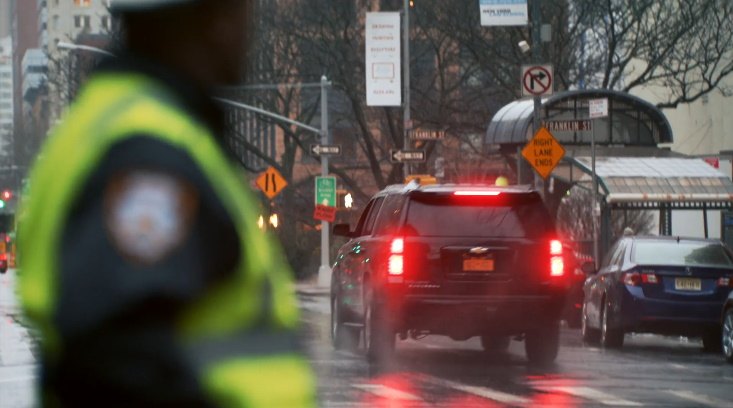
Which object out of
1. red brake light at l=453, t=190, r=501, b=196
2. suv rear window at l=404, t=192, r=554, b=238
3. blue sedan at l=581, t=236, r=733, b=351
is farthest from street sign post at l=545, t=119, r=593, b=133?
red brake light at l=453, t=190, r=501, b=196

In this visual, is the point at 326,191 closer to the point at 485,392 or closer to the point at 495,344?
the point at 495,344

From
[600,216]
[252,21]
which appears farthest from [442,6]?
[252,21]

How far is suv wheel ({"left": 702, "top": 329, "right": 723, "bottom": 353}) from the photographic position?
68.1 ft

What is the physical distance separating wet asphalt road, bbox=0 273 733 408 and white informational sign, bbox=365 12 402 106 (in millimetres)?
17961

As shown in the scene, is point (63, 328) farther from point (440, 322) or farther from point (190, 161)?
point (440, 322)

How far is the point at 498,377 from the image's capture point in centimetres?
1571

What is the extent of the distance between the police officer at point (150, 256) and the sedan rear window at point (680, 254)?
18499mm

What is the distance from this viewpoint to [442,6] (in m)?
43.8

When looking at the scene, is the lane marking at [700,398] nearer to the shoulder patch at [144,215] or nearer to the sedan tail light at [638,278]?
the sedan tail light at [638,278]

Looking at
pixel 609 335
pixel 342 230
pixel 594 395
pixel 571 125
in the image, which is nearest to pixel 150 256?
pixel 594 395

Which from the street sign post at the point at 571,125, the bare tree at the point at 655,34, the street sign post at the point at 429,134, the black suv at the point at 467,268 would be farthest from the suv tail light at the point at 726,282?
the bare tree at the point at 655,34

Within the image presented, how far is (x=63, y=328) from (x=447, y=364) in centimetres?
1495

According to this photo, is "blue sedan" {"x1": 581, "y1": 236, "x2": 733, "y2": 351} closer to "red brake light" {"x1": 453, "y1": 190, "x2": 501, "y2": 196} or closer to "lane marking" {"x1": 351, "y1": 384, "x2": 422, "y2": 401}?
"red brake light" {"x1": 453, "y1": 190, "x2": 501, "y2": 196}

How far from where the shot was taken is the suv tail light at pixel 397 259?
17.0 m
